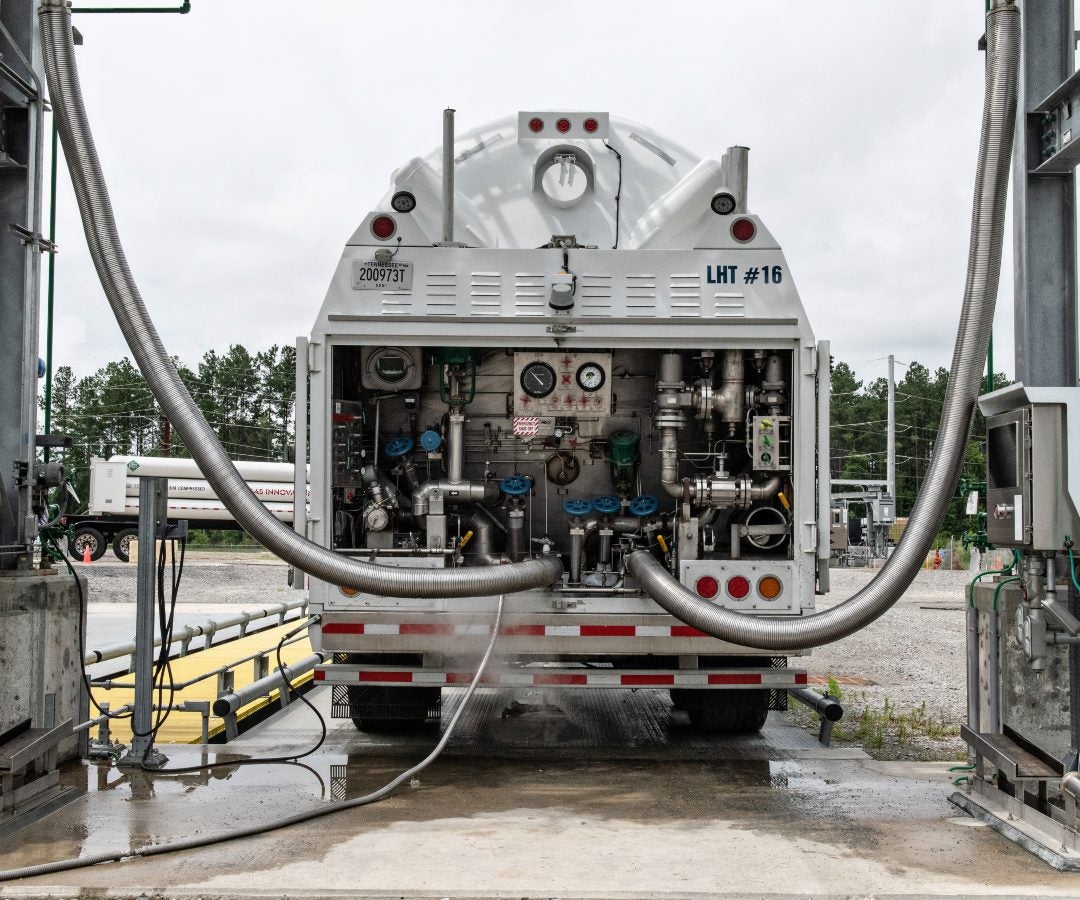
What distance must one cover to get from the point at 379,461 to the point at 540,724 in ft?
7.85

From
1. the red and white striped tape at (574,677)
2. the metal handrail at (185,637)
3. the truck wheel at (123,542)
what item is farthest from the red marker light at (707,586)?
the truck wheel at (123,542)

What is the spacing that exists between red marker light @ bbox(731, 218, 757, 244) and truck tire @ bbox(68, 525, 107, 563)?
27.2m

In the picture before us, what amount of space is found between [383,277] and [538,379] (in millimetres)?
1131

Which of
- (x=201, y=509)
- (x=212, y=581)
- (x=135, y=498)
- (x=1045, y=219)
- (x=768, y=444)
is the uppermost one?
(x=1045, y=219)

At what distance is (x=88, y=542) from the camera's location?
99.7ft

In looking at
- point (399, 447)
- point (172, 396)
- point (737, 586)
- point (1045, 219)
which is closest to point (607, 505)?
point (737, 586)

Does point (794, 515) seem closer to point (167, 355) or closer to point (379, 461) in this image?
point (379, 461)

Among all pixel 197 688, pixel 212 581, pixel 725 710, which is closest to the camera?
pixel 725 710

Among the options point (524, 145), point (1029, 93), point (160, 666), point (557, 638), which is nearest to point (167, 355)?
point (160, 666)

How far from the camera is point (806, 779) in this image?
20.9ft

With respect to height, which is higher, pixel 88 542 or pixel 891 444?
pixel 891 444

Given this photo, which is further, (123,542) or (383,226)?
(123,542)

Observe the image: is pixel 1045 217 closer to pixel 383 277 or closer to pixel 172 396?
pixel 383 277

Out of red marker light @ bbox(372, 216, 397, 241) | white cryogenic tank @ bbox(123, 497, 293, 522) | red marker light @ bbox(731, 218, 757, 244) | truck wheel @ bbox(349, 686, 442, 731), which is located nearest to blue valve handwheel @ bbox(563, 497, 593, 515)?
truck wheel @ bbox(349, 686, 442, 731)
